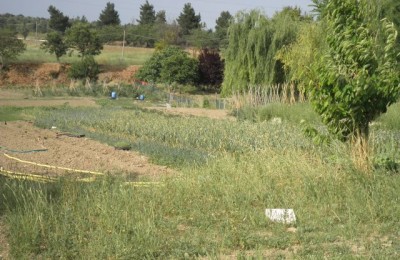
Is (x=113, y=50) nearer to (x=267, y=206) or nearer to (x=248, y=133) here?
(x=248, y=133)

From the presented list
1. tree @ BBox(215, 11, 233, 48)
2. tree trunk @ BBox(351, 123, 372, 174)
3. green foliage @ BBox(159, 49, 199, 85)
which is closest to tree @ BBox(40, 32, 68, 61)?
green foliage @ BBox(159, 49, 199, 85)

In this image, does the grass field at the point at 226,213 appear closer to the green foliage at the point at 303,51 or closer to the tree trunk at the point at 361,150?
the tree trunk at the point at 361,150

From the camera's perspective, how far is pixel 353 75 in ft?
24.8

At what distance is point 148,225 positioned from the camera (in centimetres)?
547

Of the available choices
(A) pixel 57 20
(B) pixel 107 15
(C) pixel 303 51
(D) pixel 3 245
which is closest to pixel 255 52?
(C) pixel 303 51

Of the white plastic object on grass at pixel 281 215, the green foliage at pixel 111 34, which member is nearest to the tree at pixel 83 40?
the green foliage at pixel 111 34

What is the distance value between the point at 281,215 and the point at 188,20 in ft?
225

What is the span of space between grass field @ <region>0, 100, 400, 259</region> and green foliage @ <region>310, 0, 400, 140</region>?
569 mm

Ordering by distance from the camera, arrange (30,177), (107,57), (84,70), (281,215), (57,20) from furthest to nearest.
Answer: (57,20) → (107,57) → (84,70) → (30,177) → (281,215)

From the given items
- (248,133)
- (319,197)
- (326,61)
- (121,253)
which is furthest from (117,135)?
(121,253)

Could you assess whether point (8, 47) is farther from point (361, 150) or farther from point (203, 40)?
point (361, 150)

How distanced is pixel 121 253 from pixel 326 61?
428 centimetres

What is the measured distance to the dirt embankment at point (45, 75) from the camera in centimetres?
4344

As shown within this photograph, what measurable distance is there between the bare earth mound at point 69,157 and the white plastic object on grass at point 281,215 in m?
3.38
